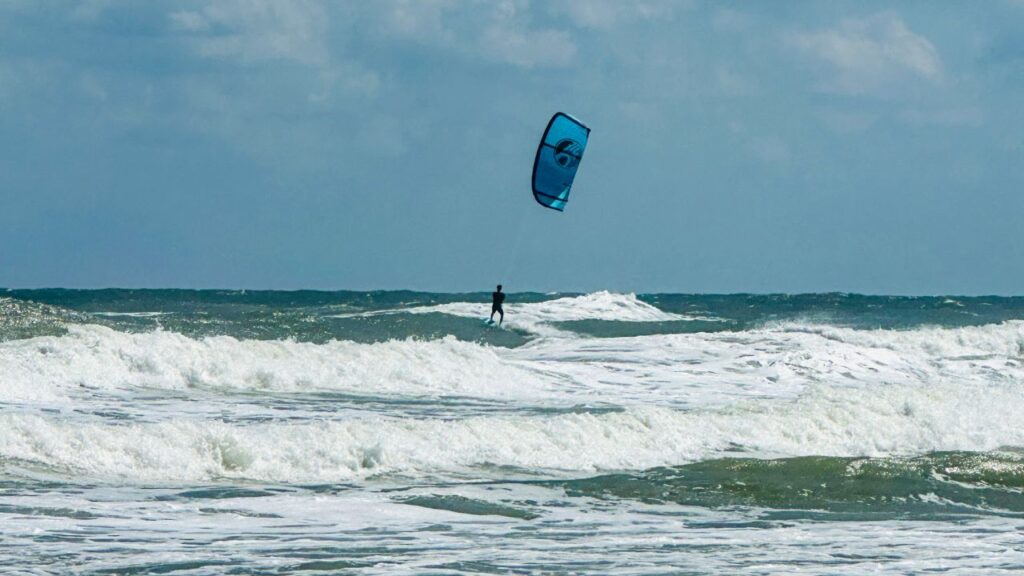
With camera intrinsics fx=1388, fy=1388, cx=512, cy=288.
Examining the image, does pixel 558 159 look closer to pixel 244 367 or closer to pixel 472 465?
pixel 244 367

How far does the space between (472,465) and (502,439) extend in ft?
2.66

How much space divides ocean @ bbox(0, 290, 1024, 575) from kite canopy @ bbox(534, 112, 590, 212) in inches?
111

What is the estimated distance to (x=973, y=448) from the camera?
16.2m

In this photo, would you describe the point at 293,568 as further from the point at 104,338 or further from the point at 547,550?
the point at 104,338

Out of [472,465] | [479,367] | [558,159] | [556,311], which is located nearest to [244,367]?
[479,367]

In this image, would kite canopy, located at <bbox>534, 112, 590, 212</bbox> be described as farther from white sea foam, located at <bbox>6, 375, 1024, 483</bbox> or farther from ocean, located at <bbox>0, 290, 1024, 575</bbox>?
white sea foam, located at <bbox>6, 375, 1024, 483</bbox>

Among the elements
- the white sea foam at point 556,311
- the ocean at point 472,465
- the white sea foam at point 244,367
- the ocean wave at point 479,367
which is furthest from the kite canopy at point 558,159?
the white sea foam at point 556,311

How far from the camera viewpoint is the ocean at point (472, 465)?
30.3 ft

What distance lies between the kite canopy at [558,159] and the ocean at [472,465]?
2824mm

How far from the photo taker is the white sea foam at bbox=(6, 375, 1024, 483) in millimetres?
12320

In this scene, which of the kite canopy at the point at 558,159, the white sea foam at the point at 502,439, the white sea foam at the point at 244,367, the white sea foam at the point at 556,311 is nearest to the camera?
the white sea foam at the point at 502,439

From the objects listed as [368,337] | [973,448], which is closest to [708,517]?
[973,448]

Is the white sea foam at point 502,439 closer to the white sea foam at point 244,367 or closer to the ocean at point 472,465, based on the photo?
the ocean at point 472,465

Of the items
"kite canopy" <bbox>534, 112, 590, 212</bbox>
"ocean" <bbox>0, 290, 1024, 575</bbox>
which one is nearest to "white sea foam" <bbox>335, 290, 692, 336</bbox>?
"ocean" <bbox>0, 290, 1024, 575</bbox>
